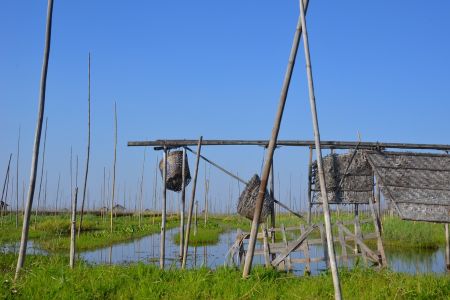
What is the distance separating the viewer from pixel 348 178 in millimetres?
8180

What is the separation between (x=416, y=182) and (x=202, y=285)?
167 inches

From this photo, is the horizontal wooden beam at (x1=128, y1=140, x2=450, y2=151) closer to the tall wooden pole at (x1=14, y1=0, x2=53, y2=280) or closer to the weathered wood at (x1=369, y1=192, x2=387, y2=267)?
the weathered wood at (x1=369, y1=192, x2=387, y2=267)

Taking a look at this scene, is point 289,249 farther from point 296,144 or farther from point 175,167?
point 175,167

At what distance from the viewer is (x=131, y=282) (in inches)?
236

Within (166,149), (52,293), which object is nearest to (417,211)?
(166,149)

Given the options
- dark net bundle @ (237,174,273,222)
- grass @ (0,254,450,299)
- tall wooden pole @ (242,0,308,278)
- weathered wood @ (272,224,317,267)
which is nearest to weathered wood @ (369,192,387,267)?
grass @ (0,254,450,299)

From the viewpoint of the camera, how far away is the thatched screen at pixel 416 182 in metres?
7.39

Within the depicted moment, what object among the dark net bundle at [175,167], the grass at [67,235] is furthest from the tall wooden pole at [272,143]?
the grass at [67,235]

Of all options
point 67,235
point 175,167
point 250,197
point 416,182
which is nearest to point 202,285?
point 250,197

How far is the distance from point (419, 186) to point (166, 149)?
437 cm

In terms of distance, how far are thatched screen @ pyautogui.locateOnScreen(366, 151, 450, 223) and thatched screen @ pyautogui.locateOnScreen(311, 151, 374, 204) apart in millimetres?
255

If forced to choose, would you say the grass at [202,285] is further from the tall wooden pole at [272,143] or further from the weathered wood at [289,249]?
the weathered wood at [289,249]

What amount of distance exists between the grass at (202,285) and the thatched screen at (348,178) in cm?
193

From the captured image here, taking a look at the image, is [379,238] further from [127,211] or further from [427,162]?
[127,211]
